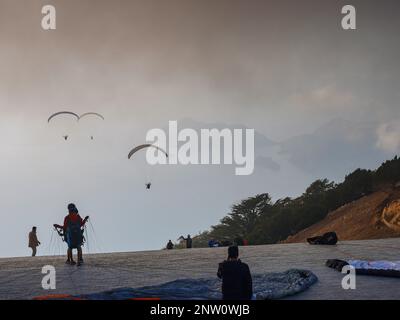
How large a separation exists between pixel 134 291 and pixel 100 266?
8.92 m

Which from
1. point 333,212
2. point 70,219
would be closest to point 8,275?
point 70,219

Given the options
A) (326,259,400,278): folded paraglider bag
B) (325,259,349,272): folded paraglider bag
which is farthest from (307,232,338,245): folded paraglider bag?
(326,259,400,278): folded paraglider bag

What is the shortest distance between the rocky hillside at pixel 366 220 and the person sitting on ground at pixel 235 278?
43028 millimetres

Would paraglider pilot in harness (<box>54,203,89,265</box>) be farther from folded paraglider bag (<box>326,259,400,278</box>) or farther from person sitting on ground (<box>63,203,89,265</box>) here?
folded paraglider bag (<box>326,259,400,278</box>)

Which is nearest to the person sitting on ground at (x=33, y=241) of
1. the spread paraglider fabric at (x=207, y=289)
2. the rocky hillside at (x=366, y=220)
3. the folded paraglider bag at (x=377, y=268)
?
the spread paraglider fabric at (x=207, y=289)

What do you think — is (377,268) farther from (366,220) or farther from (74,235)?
(366,220)

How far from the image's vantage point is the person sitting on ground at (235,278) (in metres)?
10.5

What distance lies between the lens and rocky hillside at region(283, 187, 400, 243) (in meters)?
51.8

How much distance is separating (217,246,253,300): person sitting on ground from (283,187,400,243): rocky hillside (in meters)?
43.0

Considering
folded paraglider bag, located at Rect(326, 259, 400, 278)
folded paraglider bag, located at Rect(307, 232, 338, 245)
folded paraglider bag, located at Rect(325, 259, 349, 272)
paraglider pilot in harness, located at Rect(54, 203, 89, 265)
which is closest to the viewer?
folded paraglider bag, located at Rect(326, 259, 400, 278)

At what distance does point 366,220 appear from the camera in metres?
55.1

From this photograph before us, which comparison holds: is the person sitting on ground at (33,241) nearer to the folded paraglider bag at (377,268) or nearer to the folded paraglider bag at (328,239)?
the folded paraglider bag at (328,239)

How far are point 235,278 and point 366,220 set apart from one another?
47.3 m
